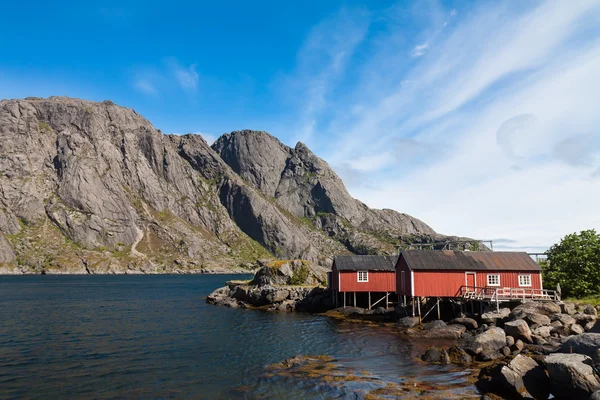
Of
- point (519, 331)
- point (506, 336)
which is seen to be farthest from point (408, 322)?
point (519, 331)

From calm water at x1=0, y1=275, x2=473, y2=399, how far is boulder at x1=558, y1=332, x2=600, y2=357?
5937mm

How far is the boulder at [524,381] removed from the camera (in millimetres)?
19594

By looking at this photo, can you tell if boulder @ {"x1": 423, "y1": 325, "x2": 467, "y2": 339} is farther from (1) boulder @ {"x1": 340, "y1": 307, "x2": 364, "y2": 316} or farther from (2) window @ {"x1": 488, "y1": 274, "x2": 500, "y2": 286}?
(1) boulder @ {"x1": 340, "y1": 307, "x2": 364, "y2": 316}

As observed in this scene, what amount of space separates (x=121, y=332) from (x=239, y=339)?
12818 millimetres

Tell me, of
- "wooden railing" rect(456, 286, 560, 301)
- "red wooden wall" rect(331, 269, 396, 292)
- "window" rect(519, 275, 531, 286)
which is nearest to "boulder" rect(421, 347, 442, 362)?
"wooden railing" rect(456, 286, 560, 301)

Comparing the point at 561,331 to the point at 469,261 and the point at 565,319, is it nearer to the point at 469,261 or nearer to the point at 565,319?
the point at 565,319

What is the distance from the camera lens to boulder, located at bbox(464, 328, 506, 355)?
2844 centimetres

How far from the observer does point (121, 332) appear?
42562mm

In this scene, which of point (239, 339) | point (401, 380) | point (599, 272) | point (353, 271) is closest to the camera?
point (401, 380)

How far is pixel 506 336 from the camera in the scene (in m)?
31.7

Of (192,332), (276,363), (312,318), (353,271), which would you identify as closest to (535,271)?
(353,271)

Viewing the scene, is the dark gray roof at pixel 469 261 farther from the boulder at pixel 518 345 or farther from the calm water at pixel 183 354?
the boulder at pixel 518 345

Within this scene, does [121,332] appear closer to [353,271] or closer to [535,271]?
[353,271]

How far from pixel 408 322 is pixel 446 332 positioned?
281 inches
